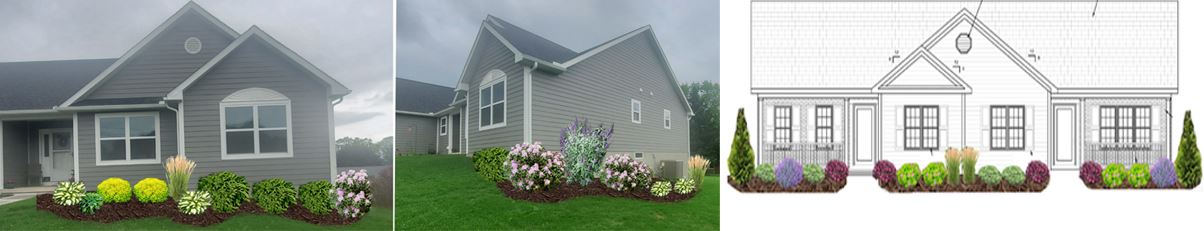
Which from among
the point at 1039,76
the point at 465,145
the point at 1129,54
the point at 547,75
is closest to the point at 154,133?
the point at 465,145

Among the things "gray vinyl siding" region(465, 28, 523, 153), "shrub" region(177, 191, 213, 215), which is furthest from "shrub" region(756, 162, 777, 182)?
"shrub" region(177, 191, 213, 215)

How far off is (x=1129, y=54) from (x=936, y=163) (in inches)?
192

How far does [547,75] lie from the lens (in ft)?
41.6

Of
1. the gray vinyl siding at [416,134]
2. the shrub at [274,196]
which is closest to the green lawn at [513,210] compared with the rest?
the gray vinyl siding at [416,134]

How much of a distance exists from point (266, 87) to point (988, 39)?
1383cm

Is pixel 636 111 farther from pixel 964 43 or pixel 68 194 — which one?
pixel 68 194

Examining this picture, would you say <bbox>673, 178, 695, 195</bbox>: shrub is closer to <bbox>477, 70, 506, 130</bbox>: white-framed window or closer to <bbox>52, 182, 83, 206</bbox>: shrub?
<bbox>477, 70, 506, 130</bbox>: white-framed window

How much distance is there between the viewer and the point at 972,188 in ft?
42.2

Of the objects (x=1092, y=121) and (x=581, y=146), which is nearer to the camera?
(x=581, y=146)

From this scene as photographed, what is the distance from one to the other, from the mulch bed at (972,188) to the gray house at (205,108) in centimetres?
1040

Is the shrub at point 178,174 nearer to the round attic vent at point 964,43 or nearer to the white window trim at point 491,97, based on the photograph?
the white window trim at point 491,97

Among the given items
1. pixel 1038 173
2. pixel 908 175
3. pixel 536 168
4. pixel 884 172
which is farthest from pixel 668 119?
pixel 1038 173

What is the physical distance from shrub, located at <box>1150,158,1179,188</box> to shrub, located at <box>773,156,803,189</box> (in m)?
6.86

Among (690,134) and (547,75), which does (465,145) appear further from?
(690,134)
